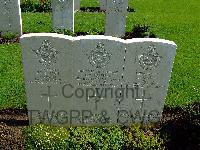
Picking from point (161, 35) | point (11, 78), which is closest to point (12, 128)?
point (11, 78)

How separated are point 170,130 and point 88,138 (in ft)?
5.44

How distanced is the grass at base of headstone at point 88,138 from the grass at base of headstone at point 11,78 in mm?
1178

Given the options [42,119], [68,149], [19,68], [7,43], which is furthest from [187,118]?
[7,43]

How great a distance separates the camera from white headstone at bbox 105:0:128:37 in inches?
456

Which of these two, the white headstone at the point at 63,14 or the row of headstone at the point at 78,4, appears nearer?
the white headstone at the point at 63,14

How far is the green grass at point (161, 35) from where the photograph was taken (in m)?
8.30

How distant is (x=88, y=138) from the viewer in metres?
6.46

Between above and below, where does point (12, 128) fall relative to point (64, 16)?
below

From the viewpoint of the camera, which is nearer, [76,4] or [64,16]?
[64,16]

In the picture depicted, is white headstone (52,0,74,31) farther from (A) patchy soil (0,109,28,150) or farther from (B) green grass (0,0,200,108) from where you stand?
(A) patchy soil (0,109,28,150)

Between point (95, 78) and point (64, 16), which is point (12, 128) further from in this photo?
point (64, 16)

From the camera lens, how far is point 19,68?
9.31m

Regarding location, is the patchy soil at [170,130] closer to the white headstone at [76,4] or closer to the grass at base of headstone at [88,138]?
the grass at base of headstone at [88,138]

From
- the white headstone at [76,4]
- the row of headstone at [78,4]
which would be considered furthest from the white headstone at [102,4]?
the white headstone at [76,4]
